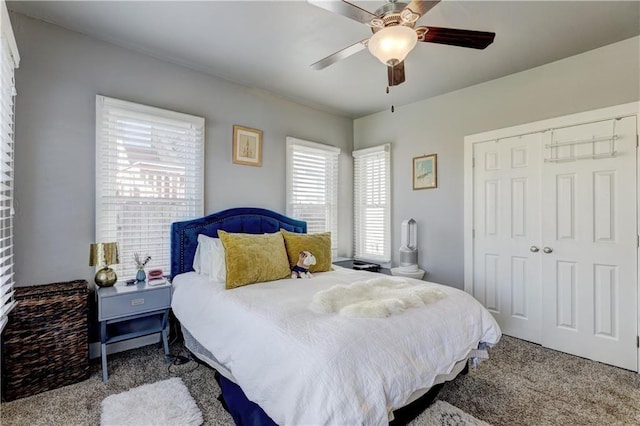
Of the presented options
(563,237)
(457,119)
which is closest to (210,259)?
(457,119)

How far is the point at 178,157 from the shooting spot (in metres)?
3.11

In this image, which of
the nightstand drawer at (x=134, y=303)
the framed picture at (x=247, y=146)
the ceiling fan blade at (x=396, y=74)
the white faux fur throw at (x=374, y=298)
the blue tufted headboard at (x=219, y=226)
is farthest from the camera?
the framed picture at (x=247, y=146)

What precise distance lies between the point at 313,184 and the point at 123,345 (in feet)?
9.19

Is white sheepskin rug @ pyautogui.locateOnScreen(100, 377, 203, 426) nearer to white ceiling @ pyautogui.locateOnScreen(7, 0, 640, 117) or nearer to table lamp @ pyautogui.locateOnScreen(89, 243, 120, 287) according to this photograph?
table lamp @ pyautogui.locateOnScreen(89, 243, 120, 287)

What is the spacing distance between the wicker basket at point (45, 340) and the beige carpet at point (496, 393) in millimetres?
92

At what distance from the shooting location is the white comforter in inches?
50.7

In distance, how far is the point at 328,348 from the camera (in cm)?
139

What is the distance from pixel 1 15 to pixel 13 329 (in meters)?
1.96

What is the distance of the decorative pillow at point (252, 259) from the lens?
98.3 inches

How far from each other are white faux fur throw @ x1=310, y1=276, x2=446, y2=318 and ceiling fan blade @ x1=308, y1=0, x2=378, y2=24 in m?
1.66

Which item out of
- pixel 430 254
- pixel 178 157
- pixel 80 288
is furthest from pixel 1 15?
pixel 430 254

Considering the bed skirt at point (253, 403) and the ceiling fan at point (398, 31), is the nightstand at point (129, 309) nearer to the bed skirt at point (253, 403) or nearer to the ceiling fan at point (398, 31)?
the bed skirt at point (253, 403)

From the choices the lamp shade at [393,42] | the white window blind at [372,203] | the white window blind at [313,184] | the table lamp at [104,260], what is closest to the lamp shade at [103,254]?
the table lamp at [104,260]

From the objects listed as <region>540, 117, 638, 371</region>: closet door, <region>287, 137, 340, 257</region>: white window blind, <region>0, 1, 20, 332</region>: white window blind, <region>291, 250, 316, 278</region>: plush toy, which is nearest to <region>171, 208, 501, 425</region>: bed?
<region>291, 250, 316, 278</region>: plush toy
